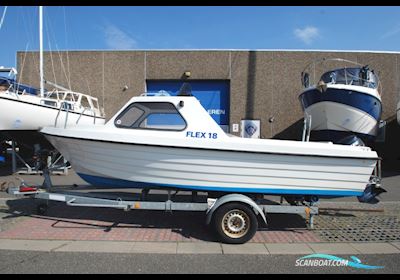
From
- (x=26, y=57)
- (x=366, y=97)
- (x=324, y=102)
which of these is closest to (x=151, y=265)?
(x=324, y=102)

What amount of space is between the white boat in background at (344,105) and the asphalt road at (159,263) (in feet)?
21.8

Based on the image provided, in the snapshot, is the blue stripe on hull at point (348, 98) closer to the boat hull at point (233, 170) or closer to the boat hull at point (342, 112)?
the boat hull at point (342, 112)

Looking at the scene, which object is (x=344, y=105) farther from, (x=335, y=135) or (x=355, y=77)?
(x=355, y=77)

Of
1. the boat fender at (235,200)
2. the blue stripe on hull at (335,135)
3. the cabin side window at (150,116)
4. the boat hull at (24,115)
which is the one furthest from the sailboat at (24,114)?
the blue stripe on hull at (335,135)

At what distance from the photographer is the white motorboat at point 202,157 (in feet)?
17.0

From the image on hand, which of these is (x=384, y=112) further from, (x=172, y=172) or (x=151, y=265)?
(x=151, y=265)

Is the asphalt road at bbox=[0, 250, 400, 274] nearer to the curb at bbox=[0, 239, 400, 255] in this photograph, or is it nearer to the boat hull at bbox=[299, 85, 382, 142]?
the curb at bbox=[0, 239, 400, 255]

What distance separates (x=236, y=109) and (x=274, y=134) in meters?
1.94

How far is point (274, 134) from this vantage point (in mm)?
14664

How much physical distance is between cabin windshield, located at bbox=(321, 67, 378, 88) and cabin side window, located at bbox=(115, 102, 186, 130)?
25.0 ft

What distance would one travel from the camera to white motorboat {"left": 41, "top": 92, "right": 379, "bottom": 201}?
5.18 metres

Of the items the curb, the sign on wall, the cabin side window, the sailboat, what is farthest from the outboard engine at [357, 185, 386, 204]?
the sign on wall

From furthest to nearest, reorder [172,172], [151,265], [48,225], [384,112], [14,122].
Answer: [384,112]
[14,122]
[48,225]
[172,172]
[151,265]

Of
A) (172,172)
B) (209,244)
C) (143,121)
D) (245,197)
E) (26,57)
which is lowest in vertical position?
(209,244)
